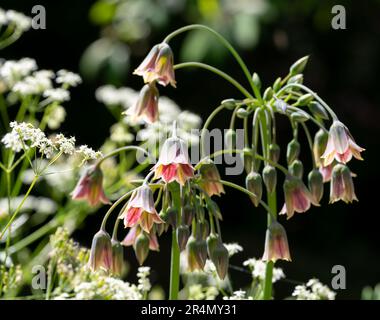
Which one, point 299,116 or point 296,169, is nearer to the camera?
point 299,116

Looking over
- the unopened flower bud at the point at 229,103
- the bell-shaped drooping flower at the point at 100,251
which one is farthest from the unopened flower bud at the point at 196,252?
the unopened flower bud at the point at 229,103

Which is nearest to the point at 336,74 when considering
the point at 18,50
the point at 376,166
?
the point at 376,166

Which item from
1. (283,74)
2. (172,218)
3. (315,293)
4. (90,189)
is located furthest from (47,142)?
(283,74)

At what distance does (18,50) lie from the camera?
349 cm

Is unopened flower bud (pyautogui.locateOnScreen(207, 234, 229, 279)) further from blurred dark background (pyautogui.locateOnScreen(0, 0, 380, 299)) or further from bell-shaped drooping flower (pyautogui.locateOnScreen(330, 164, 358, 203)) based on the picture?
blurred dark background (pyautogui.locateOnScreen(0, 0, 380, 299))

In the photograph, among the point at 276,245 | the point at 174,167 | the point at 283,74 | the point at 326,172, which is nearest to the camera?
the point at 174,167

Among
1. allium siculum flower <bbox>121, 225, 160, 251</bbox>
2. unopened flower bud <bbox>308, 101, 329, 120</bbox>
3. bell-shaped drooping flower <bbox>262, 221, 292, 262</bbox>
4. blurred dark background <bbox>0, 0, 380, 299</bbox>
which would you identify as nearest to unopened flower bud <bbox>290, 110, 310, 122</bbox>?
unopened flower bud <bbox>308, 101, 329, 120</bbox>

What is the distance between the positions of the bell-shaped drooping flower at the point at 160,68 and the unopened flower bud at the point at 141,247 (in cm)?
25

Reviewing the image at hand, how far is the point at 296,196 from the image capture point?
1.30 m

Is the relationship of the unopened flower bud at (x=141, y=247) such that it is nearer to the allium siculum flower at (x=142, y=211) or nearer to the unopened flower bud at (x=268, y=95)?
the allium siculum flower at (x=142, y=211)

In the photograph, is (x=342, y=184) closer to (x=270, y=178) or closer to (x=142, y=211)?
(x=270, y=178)

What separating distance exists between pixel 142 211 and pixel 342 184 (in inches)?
13.5
